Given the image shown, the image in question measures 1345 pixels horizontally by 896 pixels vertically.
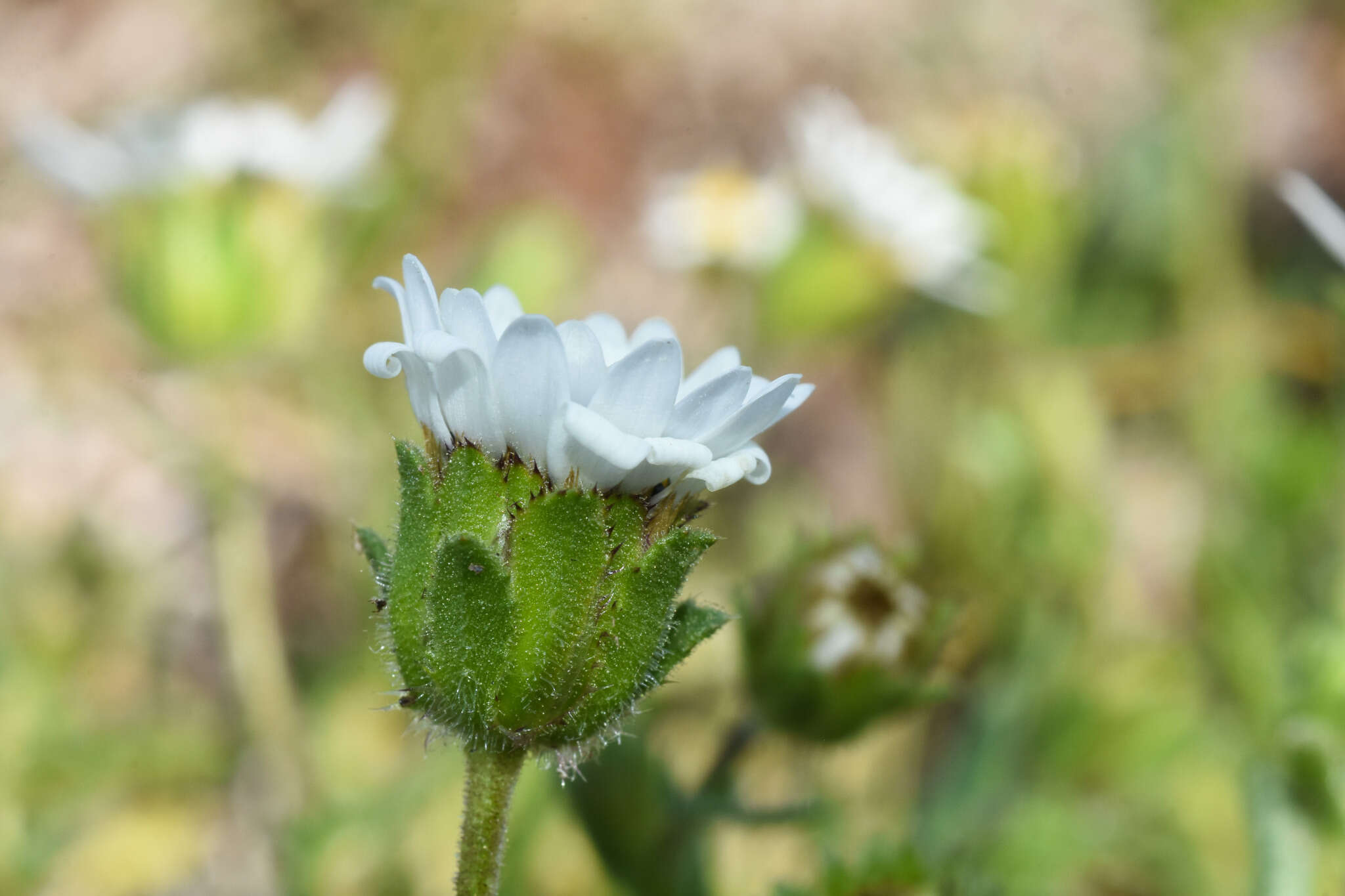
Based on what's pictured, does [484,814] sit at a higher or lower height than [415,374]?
lower

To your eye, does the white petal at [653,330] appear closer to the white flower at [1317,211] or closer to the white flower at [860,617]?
the white flower at [860,617]

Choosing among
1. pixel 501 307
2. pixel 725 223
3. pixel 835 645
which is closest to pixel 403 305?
pixel 501 307

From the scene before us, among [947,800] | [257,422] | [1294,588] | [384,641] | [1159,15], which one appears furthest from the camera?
[1159,15]

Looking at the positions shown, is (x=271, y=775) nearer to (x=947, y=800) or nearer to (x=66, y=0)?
(x=947, y=800)

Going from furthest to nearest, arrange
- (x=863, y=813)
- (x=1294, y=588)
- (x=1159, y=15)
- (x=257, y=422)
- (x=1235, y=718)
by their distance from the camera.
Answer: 1. (x=1159, y=15)
2. (x=257, y=422)
3. (x=1294, y=588)
4. (x=1235, y=718)
5. (x=863, y=813)

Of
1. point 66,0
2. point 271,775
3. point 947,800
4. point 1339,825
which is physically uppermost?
point 66,0

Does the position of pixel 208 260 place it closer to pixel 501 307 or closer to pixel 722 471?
pixel 501 307

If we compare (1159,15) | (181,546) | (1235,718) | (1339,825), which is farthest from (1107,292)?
(181,546)
